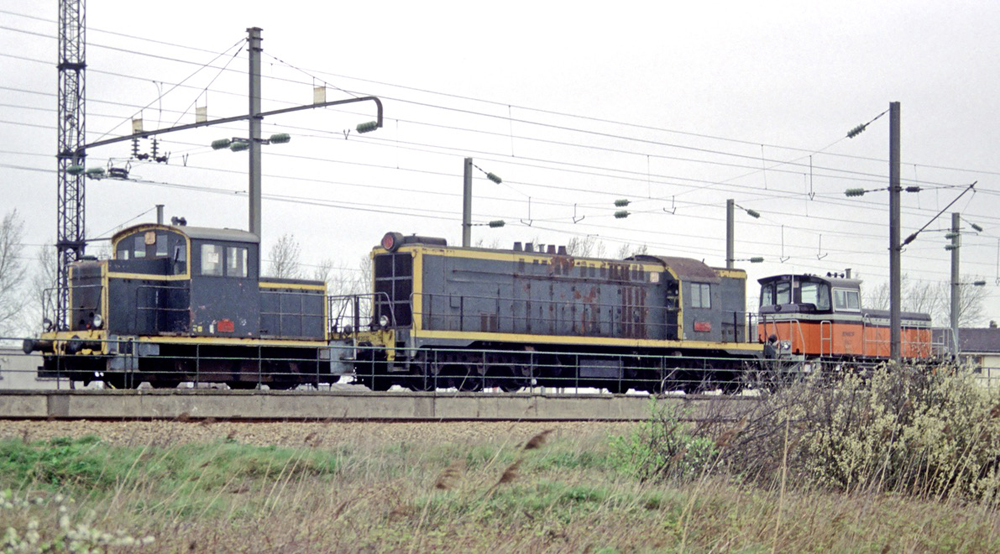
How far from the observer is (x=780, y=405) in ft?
35.5

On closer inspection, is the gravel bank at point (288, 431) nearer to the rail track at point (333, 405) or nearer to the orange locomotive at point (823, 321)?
the rail track at point (333, 405)

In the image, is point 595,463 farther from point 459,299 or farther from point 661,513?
point 459,299

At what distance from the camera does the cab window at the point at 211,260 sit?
63.1 ft

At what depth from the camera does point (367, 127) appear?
1959cm

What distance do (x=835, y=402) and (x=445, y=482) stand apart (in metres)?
6.94

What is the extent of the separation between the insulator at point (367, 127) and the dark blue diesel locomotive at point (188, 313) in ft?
10.0

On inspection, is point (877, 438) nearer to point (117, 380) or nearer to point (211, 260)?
point (117, 380)

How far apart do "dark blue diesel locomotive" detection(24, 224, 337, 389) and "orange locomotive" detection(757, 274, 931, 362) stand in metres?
13.8

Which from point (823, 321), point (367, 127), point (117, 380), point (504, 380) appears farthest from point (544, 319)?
point (823, 321)

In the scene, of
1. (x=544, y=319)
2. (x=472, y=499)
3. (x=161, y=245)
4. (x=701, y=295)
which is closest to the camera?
(x=472, y=499)

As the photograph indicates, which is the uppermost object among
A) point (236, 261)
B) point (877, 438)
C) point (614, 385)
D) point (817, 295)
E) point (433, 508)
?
point (236, 261)

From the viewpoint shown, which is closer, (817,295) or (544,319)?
(544,319)

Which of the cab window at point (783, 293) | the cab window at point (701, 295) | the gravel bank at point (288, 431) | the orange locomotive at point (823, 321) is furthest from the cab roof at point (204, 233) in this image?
the cab window at point (783, 293)

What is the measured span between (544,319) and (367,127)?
20.0 ft
